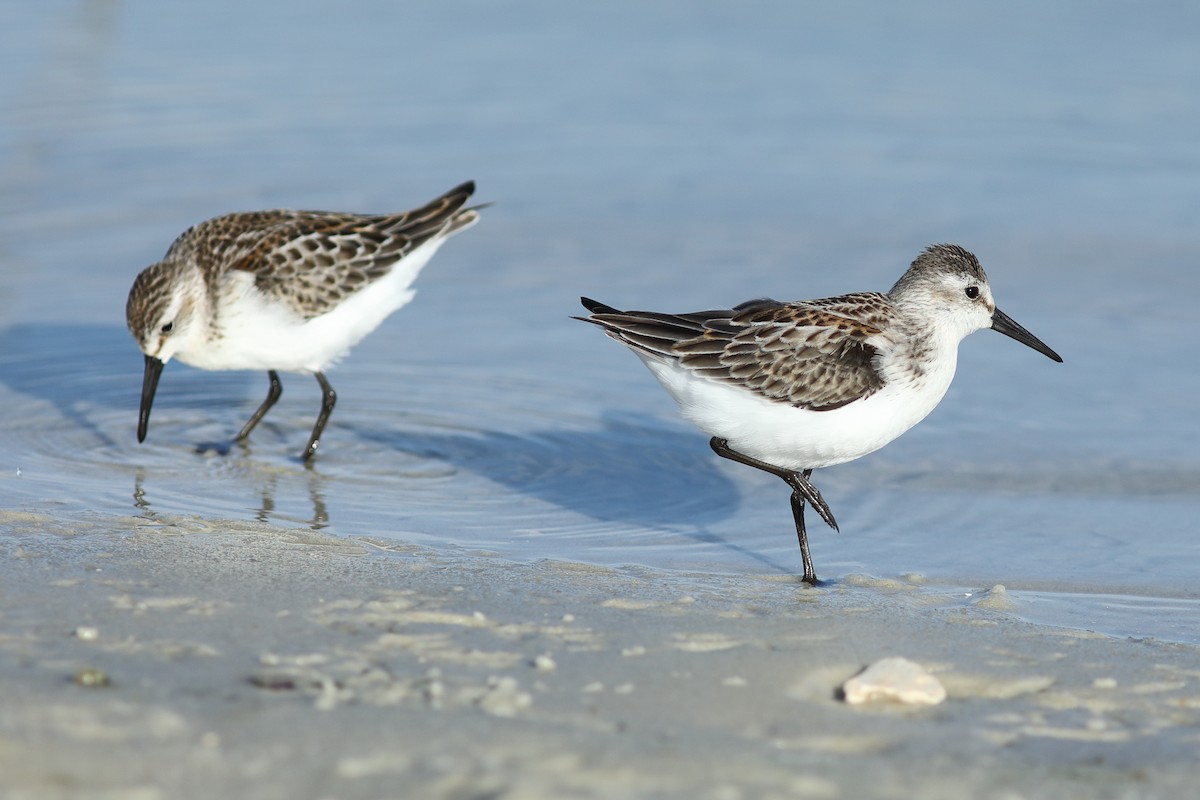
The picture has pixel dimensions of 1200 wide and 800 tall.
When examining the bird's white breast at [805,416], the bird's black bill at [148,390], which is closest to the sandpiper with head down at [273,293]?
the bird's black bill at [148,390]

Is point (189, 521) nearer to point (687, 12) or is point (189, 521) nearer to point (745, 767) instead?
point (745, 767)

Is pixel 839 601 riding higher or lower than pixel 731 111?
lower

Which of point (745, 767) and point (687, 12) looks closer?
point (745, 767)

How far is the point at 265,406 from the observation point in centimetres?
881

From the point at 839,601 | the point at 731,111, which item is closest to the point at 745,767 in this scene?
the point at 839,601

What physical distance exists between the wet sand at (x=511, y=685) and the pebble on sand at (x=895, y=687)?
0.18 ft

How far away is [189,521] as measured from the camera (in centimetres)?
663

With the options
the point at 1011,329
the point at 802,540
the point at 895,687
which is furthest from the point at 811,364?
the point at 895,687

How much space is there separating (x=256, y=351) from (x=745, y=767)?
5.30 metres

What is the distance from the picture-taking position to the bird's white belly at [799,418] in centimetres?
662

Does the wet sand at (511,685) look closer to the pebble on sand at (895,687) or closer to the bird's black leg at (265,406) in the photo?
the pebble on sand at (895,687)

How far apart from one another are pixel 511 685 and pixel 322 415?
4.42m

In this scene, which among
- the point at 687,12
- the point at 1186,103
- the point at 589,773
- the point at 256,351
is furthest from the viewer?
the point at 687,12

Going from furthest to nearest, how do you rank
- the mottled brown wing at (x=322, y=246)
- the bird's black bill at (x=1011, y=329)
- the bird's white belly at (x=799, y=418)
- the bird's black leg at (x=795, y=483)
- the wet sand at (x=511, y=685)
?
the mottled brown wing at (x=322, y=246) → the bird's black bill at (x=1011, y=329) → the bird's black leg at (x=795, y=483) → the bird's white belly at (x=799, y=418) → the wet sand at (x=511, y=685)
